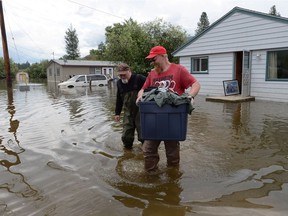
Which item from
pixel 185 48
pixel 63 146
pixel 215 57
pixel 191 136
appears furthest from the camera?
pixel 185 48

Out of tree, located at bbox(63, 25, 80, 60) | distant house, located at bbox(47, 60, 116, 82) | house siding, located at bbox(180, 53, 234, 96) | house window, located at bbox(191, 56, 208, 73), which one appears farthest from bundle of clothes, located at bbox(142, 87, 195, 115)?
tree, located at bbox(63, 25, 80, 60)

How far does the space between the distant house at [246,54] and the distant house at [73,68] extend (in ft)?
99.7

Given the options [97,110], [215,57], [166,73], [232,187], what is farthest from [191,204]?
[215,57]

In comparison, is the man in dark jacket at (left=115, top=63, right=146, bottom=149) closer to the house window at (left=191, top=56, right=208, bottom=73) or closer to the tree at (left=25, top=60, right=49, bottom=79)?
the house window at (left=191, top=56, right=208, bottom=73)

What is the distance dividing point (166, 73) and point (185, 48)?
494 inches

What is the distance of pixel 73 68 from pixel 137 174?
4354 centimetres

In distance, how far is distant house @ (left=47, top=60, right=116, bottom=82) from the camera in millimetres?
45531

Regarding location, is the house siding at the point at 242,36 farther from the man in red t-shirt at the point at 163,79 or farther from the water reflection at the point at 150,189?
the water reflection at the point at 150,189

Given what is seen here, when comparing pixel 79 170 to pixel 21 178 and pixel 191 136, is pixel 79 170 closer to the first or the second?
pixel 21 178

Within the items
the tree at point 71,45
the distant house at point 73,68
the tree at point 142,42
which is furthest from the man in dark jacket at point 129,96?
the tree at point 71,45

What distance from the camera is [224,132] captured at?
7.02 m

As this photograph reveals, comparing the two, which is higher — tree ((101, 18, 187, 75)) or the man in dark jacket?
tree ((101, 18, 187, 75))

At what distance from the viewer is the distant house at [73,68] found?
45.5m

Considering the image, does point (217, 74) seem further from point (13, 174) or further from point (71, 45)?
point (71, 45)
